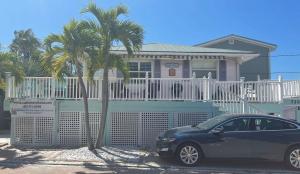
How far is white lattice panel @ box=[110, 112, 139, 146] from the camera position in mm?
15734

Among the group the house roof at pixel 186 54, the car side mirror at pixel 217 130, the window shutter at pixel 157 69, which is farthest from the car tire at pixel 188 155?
the window shutter at pixel 157 69

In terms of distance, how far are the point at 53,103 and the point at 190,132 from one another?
639 cm

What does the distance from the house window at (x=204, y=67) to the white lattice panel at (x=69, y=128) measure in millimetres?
7707

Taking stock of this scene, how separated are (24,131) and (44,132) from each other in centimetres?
80

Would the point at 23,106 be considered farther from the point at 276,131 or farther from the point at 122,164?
the point at 276,131

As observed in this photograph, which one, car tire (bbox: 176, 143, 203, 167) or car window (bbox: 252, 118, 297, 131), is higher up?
car window (bbox: 252, 118, 297, 131)

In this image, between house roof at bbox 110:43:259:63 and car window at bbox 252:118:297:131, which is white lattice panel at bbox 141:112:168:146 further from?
car window at bbox 252:118:297:131

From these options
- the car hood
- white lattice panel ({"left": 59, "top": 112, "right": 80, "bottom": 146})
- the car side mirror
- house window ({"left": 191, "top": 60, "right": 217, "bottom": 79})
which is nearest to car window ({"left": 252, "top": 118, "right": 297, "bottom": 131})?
the car side mirror

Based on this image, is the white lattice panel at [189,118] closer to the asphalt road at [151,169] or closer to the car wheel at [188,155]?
the asphalt road at [151,169]

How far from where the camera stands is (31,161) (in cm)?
1223

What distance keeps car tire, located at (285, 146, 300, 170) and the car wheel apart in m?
2.57

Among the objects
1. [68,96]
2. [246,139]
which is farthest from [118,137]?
[246,139]

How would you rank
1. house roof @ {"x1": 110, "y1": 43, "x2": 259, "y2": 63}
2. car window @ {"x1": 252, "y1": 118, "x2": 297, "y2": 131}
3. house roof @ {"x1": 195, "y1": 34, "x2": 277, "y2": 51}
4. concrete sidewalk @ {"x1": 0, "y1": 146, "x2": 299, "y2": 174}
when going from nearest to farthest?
concrete sidewalk @ {"x1": 0, "y1": 146, "x2": 299, "y2": 174} < car window @ {"x1": 252, "y1": 118, "x2": 297, "y2": 131} < house roof @ {"x1": 110, "y1": 43, "x2": 259, "y2": 63} < house roof @ {"x1": 195, "y1": 34, "x2": 277, "y2": 51}

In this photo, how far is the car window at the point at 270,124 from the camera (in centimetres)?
1162
